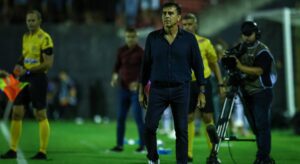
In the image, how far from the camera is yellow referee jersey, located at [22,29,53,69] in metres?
11.5

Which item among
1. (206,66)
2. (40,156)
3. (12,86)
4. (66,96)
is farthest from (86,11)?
(206,66)

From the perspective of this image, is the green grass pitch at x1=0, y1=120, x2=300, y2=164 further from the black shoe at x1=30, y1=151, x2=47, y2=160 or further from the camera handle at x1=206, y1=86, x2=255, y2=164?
the camera handle at x1=206, y1=86, x2=255, y2=164

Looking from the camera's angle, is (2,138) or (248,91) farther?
(2,138)

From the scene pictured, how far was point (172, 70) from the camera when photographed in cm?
888

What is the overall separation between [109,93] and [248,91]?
59.6 feet

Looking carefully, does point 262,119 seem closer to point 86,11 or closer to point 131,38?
point 131,38


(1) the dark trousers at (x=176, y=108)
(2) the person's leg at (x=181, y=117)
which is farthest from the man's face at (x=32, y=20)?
(2) the person's leg at (x=181, y=117)

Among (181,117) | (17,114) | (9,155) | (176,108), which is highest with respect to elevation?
(176,108)

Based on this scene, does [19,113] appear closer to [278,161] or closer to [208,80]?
[208,80]

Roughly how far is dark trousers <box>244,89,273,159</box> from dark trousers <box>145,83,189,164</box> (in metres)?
1.60

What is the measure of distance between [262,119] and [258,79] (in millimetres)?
557

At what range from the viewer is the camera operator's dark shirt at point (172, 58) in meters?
8.88

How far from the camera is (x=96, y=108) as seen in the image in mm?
28188

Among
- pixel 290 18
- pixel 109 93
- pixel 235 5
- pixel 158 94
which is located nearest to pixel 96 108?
pixel 109 93
